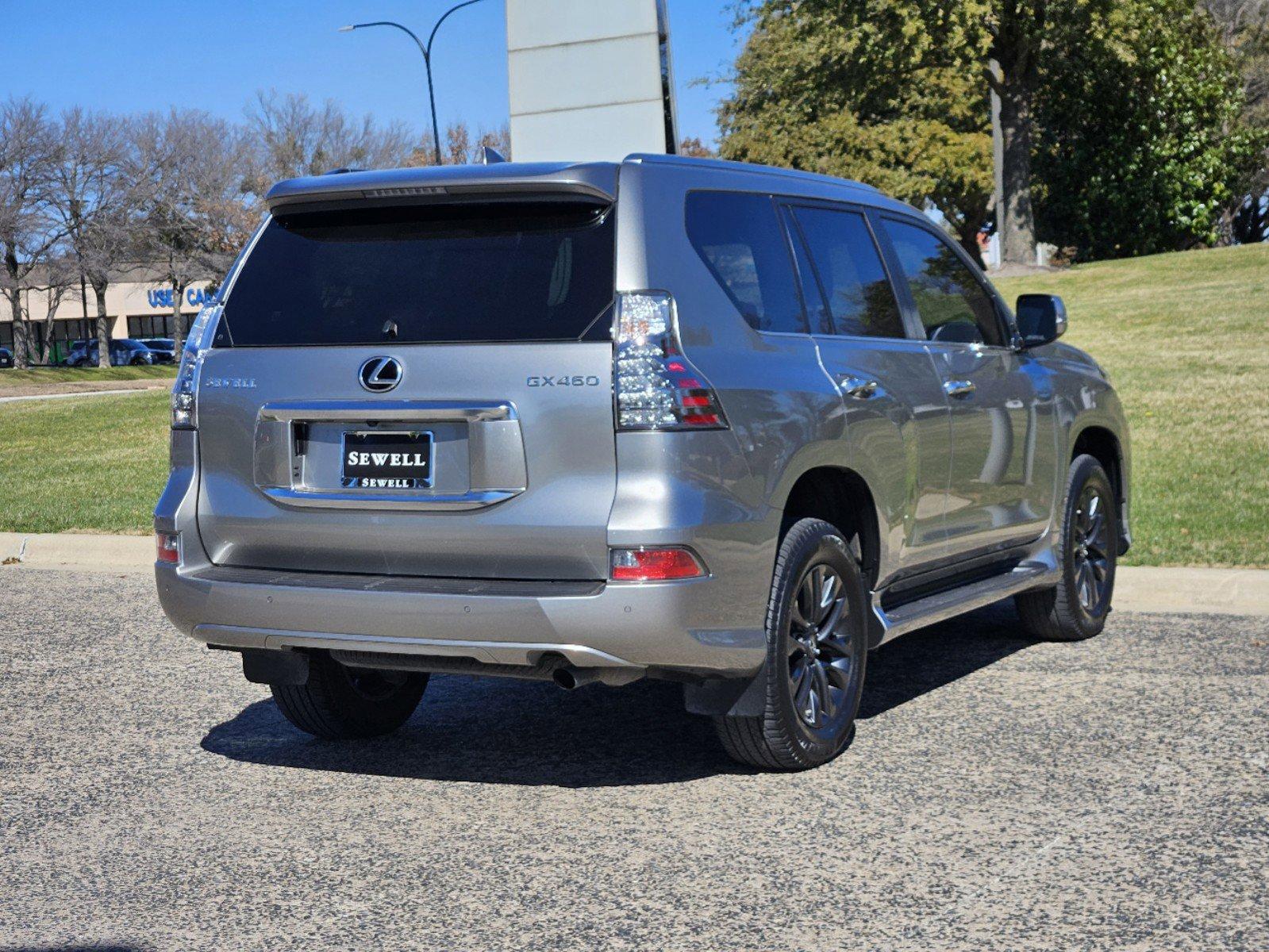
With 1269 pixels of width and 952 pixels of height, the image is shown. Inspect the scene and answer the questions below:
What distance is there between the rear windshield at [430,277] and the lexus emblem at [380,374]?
0.09 metres

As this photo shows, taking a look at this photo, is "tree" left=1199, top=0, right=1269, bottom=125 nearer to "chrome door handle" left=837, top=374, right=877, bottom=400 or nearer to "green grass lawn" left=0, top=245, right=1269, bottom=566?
"green grass lawn" left=0, top=245, right=1269, bottom=566

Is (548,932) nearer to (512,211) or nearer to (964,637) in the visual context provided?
(512,211)

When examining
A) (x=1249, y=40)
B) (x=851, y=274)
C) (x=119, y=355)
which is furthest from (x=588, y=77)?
(x=119, y=355)

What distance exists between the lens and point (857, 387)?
211 inches

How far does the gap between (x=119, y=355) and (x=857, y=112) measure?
3815 cm

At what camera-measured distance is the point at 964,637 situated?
25.1 ft

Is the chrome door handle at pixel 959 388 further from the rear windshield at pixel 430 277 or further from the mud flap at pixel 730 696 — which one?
the rear windshield at pixel 430 277

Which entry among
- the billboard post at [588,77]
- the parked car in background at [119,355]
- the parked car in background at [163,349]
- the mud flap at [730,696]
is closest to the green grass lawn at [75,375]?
the parked car in background at [119,355]

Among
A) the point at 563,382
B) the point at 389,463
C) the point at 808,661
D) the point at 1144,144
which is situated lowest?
the point at 808,661

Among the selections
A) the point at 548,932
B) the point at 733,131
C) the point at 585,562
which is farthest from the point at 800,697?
the point at 733,131

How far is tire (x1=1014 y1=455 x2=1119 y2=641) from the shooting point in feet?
23.4

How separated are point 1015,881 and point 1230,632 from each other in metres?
3.72

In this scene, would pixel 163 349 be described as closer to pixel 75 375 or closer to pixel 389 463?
pixel 75 375

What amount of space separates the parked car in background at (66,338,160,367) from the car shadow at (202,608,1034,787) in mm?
68046
